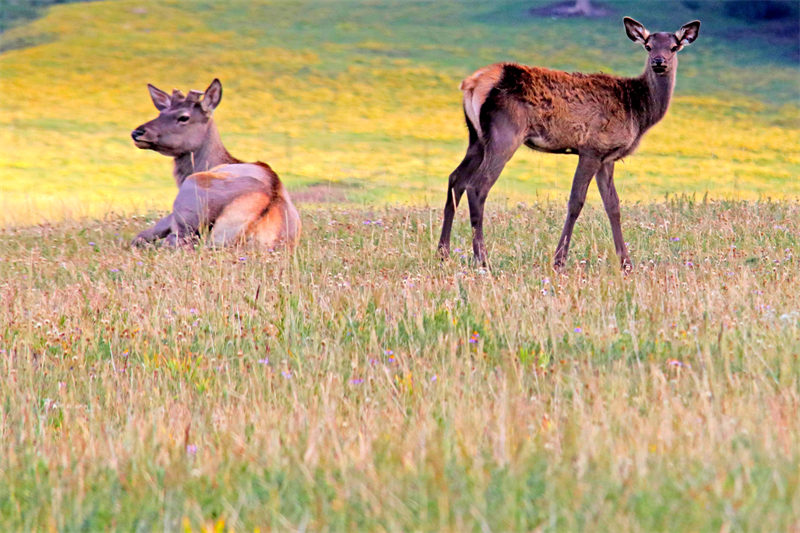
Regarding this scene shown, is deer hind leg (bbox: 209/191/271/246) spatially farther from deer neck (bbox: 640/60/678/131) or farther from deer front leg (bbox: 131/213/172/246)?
deer neck (bbox: 640/60/678/131)

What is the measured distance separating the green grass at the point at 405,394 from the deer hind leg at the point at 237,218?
88cm

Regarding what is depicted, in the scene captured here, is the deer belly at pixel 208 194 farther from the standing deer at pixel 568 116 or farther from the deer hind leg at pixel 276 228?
the standing deer at pixel 568 116

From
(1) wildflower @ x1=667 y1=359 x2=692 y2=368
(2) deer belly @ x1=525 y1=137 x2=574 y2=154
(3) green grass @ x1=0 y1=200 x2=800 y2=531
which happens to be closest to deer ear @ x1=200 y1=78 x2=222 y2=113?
(3) green grass @ x1=0 y1=200 x2=800 y2=531

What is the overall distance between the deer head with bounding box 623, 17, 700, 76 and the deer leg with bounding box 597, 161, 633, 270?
0.92 metres

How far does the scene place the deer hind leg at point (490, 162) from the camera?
866cm

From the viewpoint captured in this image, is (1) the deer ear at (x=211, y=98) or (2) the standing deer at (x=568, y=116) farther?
(1) the deer ear at (x=211, y=98)

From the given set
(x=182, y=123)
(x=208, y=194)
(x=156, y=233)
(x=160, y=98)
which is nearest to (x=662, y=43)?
(x=208, y=194)

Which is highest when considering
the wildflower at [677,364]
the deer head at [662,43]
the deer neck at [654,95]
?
the deer head at [662,43]

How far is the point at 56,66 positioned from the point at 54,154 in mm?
13057

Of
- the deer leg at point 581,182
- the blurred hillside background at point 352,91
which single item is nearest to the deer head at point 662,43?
the deer leg at point 581,182

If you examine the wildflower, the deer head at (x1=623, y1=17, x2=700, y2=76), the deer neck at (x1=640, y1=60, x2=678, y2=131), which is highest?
the deer head at (x1=623, y1=17, x2=700, y2=76)

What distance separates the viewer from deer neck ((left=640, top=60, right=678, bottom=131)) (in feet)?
29.8

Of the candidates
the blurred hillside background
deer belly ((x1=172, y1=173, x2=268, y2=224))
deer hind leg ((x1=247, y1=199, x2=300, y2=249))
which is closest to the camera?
deer hind leg ((x1=247, y1=199, x2=300, y2=249))

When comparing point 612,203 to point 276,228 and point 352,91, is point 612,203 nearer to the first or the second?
point 276,228
